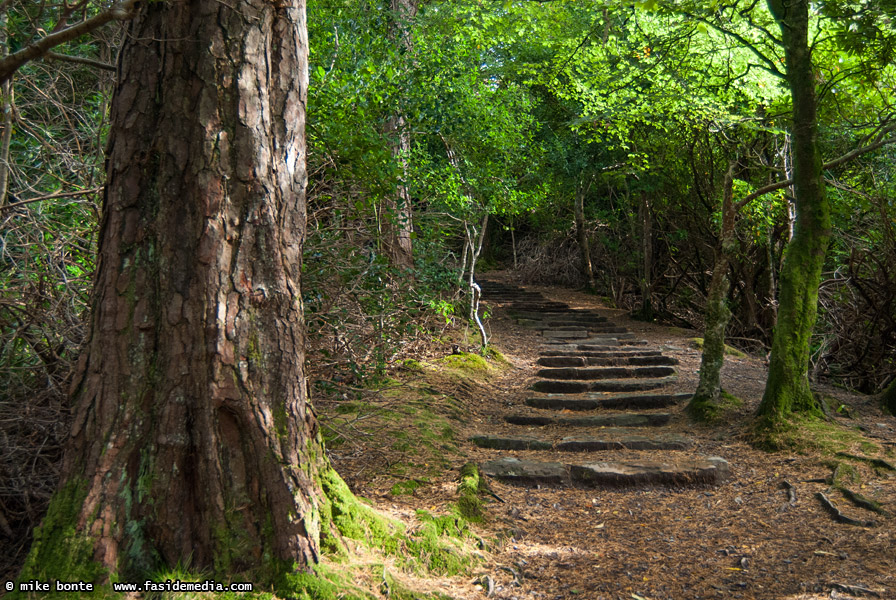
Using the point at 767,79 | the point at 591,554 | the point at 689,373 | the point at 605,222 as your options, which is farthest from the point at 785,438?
the point at 605,222

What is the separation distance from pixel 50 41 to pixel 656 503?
14.4 ft

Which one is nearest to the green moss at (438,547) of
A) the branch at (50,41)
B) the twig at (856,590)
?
the twig at (856,590)

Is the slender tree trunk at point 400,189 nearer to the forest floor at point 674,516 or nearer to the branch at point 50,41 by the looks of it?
the forest floor at point 674,516

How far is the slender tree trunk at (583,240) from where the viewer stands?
16.7 m

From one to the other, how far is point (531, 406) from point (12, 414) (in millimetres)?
5672

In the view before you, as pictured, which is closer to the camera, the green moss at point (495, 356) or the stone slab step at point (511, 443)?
the stone slab step at point (511, 443)

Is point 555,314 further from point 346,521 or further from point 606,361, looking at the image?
point 346,521

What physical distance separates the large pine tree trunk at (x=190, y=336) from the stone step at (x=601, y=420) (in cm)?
448

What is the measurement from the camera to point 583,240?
17281mm

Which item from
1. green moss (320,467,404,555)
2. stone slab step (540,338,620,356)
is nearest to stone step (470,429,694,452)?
green moss (320,467,404,555)

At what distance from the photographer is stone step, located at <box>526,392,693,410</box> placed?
24.7 ft

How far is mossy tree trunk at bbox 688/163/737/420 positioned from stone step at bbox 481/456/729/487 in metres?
1.61

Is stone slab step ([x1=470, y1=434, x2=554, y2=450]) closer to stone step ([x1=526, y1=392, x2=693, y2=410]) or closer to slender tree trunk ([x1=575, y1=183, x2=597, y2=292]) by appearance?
stone step ([x1=526, y1=392, x2=693, y2=410])

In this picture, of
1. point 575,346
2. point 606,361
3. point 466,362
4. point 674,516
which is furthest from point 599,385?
point 674,516
